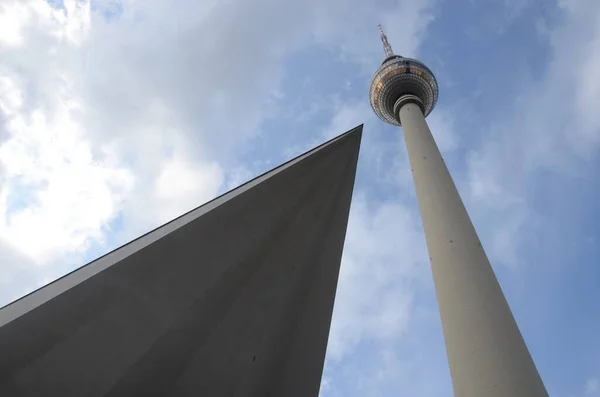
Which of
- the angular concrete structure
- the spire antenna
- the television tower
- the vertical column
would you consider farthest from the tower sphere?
the angular concrete structure

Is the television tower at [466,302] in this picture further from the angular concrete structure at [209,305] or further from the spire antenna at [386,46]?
the spire antenna at [386,46]

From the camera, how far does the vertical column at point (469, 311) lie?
9836mm

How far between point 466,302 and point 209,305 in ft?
24.9

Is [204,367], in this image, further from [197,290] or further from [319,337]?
[319,337]

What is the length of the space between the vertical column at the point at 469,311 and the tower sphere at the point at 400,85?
50.3 ft

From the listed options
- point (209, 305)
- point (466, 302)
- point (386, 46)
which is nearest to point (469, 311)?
point (466, 302)

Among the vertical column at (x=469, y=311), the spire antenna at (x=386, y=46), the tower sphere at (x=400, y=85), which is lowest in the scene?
the vertical column at (x=469, y=311)

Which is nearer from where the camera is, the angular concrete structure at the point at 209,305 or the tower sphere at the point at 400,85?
the angular concrete structure at the point at 209,305

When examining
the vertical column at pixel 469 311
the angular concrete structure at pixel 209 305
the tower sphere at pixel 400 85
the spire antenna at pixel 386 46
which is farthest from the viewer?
the spire antenna at pixel 386 46

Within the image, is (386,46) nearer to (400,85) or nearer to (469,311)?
(400,85)

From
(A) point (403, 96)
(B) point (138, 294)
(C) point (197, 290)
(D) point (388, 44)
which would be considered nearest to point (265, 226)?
(C) point (197, 290)

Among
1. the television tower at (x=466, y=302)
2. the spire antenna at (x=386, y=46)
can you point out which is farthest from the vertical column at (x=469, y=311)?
the spire antenna at (x=386, y=46)

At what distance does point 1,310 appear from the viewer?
1030 centimetres

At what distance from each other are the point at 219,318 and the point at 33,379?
5524mm
